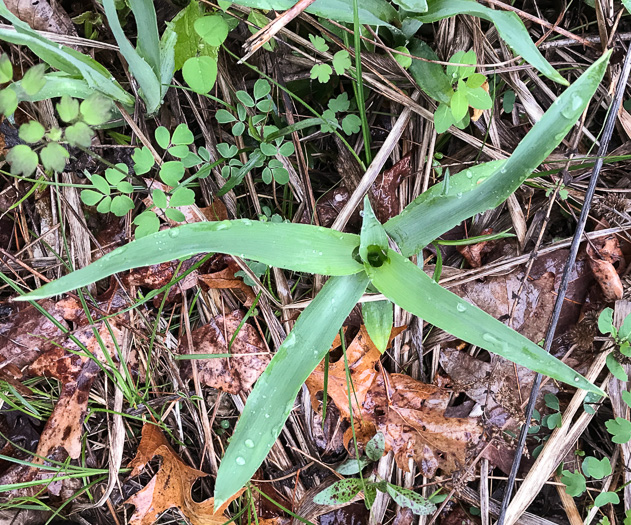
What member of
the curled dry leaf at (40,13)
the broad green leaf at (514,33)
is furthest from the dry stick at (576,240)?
the curled dry leaf at (40,13)

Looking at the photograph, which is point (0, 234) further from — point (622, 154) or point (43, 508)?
point (622, 154)

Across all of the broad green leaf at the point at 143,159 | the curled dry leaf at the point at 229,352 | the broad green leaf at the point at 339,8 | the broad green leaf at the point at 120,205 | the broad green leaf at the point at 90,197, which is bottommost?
the curled dry leaf at the point at 229,352

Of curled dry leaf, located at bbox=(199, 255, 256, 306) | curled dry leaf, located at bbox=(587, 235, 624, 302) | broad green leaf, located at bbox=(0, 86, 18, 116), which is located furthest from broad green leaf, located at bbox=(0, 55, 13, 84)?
curled dry leaf, located at bbox=(587, 235, 624, 302)

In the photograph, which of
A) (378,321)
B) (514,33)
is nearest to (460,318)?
(378,321)

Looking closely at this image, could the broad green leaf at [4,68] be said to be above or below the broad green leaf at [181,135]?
above

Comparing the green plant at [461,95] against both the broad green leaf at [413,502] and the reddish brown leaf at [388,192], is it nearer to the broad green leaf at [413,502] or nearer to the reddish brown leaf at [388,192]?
the reddish brown leaf at [388,192]
